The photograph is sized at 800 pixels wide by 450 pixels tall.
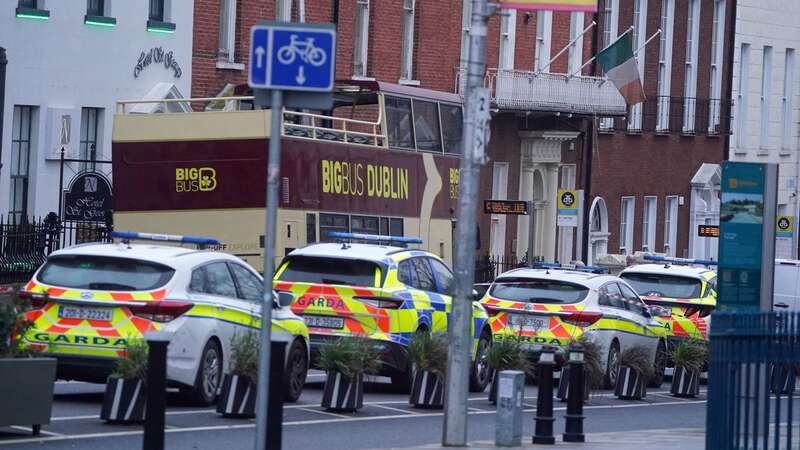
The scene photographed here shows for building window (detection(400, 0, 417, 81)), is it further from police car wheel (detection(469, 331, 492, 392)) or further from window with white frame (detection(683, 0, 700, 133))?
police car wheel (detection(469, 331, 492, 392))

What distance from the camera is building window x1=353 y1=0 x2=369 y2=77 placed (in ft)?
135

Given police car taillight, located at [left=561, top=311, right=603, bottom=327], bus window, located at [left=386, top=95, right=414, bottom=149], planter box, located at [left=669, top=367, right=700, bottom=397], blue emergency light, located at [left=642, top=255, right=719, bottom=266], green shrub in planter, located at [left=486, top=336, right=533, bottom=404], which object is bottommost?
planter box, located at [left=669, top=367, right=700, bottom=397]

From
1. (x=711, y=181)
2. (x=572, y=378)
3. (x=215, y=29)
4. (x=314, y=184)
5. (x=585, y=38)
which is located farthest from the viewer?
(x=711, y=181)

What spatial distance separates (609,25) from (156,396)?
40.4 metres

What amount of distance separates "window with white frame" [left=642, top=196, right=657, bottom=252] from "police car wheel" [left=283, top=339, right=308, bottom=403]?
116 feet

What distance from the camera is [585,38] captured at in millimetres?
51062

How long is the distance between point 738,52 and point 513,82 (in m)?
16.6

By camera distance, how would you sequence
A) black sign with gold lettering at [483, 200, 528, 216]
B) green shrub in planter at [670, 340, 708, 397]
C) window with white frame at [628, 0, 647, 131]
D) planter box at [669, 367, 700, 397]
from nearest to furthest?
green shrub in planter at [670, 340, 708, 397], planter box at [669, 367, 700, 397], black sign with gold lettering at [483, 200, 528, 216], window with white frame at [628, 0, 647, 131]

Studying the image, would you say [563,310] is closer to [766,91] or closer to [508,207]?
[508,207]

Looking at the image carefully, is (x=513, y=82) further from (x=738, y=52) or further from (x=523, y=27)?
(x=738, y=52)

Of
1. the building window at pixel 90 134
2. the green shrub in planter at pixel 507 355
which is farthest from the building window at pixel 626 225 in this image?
the green shrub in planter at pixel 507 355

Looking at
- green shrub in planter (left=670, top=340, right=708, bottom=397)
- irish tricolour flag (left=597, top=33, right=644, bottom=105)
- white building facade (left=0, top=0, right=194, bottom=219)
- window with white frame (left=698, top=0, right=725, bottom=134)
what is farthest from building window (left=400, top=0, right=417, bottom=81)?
green shrub in planter (left=670, top=340, right=708, bottom=397)

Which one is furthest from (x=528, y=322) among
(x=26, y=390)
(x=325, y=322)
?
(x=26, y=390)

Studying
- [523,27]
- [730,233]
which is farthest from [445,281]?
[523,27]
